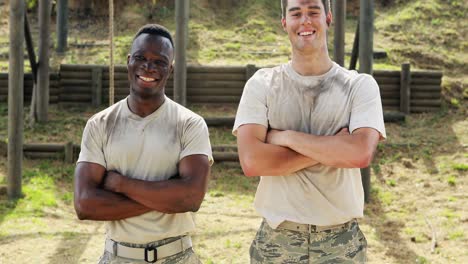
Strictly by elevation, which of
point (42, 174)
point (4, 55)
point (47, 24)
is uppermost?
point (47, 24)


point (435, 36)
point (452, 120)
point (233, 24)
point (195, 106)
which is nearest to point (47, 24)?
point (195, 106)

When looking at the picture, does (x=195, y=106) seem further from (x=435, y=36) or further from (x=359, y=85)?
(x=359, y=85)

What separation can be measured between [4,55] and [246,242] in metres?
8.07

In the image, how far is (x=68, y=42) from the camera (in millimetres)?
13484

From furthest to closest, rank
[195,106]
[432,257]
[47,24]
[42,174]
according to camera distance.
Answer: [195,106], [47,24], [42,174], [432,257]

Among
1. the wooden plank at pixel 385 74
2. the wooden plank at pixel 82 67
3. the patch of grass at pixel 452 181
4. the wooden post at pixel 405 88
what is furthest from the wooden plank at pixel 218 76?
the patch of grass at pixel 452 181

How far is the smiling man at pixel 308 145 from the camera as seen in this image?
8.74ft

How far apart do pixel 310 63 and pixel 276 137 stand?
336 millimetres

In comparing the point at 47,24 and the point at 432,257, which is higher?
the point at 47,24

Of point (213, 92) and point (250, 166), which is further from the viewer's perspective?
point (213, 92)

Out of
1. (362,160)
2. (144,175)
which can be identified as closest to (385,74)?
(362,160)

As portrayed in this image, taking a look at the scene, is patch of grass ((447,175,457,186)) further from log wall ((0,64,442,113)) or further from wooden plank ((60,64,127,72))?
wooden plank ((60,64,127,72))

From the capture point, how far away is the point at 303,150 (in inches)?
104

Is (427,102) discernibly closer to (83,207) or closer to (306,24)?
(306,24)
